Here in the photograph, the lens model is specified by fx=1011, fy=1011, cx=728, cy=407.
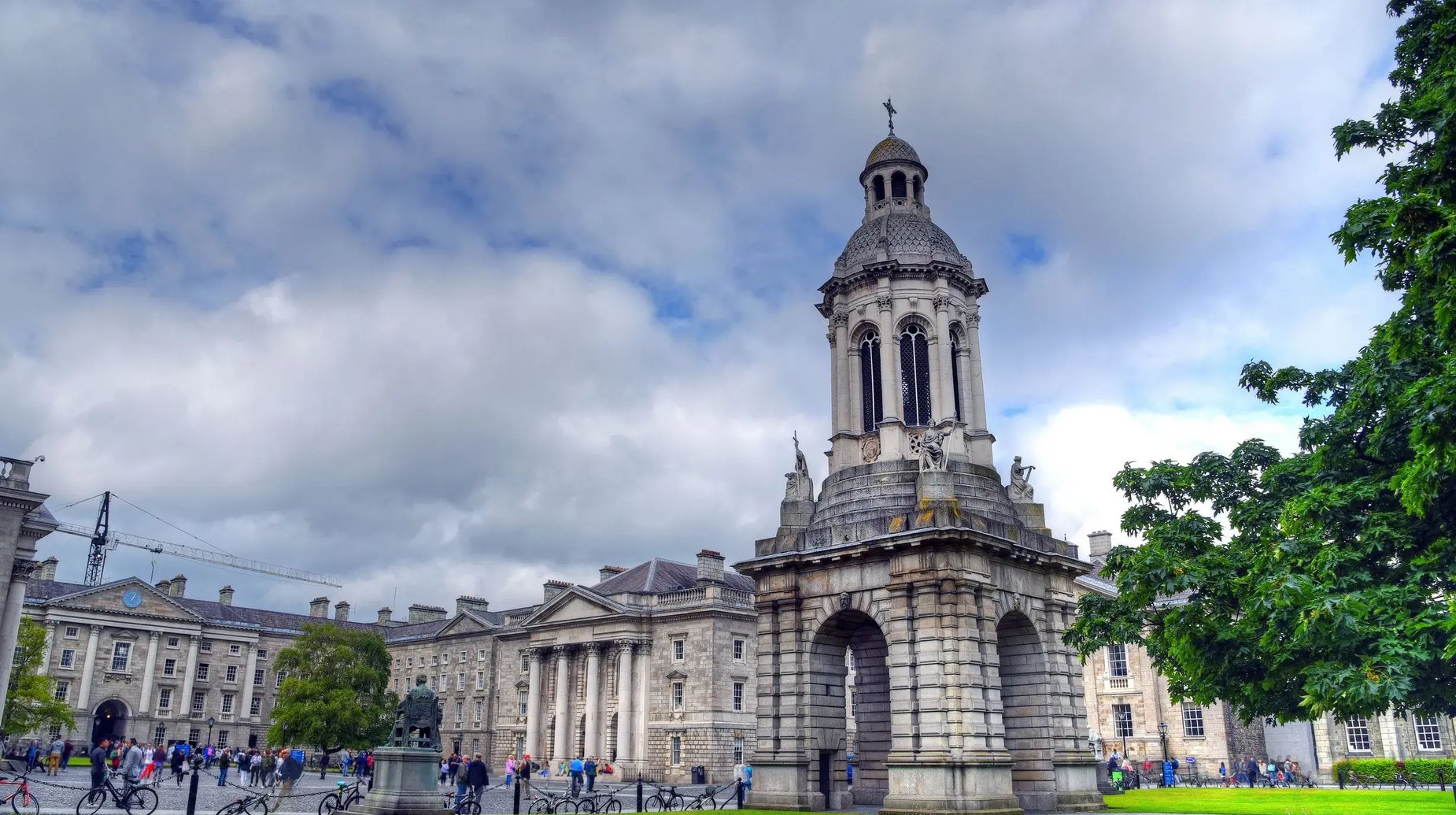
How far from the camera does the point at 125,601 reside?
74.2 metres

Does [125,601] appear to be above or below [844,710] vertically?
above

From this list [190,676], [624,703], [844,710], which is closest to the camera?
[844,710]

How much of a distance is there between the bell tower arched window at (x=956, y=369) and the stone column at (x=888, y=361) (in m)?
1.65

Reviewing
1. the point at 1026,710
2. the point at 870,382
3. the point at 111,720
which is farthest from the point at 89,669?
the point at 1026,710

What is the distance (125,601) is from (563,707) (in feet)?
120

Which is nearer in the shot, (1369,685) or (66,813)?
(1369,685)

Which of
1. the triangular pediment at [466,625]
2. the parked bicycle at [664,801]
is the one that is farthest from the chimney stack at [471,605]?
the parked bicycle at [664,801]

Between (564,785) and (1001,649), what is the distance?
32.1 metres

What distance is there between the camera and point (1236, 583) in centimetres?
1720

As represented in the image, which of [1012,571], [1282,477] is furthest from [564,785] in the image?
[1282,477]

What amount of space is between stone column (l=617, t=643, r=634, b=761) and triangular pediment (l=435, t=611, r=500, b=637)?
1675 centimetres

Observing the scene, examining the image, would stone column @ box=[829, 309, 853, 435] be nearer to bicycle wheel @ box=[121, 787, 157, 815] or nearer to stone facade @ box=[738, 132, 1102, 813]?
stone facade @ box=[738, 132, 1102, 813]

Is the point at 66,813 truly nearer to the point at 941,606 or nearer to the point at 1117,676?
the point at 941,606

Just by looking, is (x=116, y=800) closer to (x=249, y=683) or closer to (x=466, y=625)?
(x=466, y=625)
